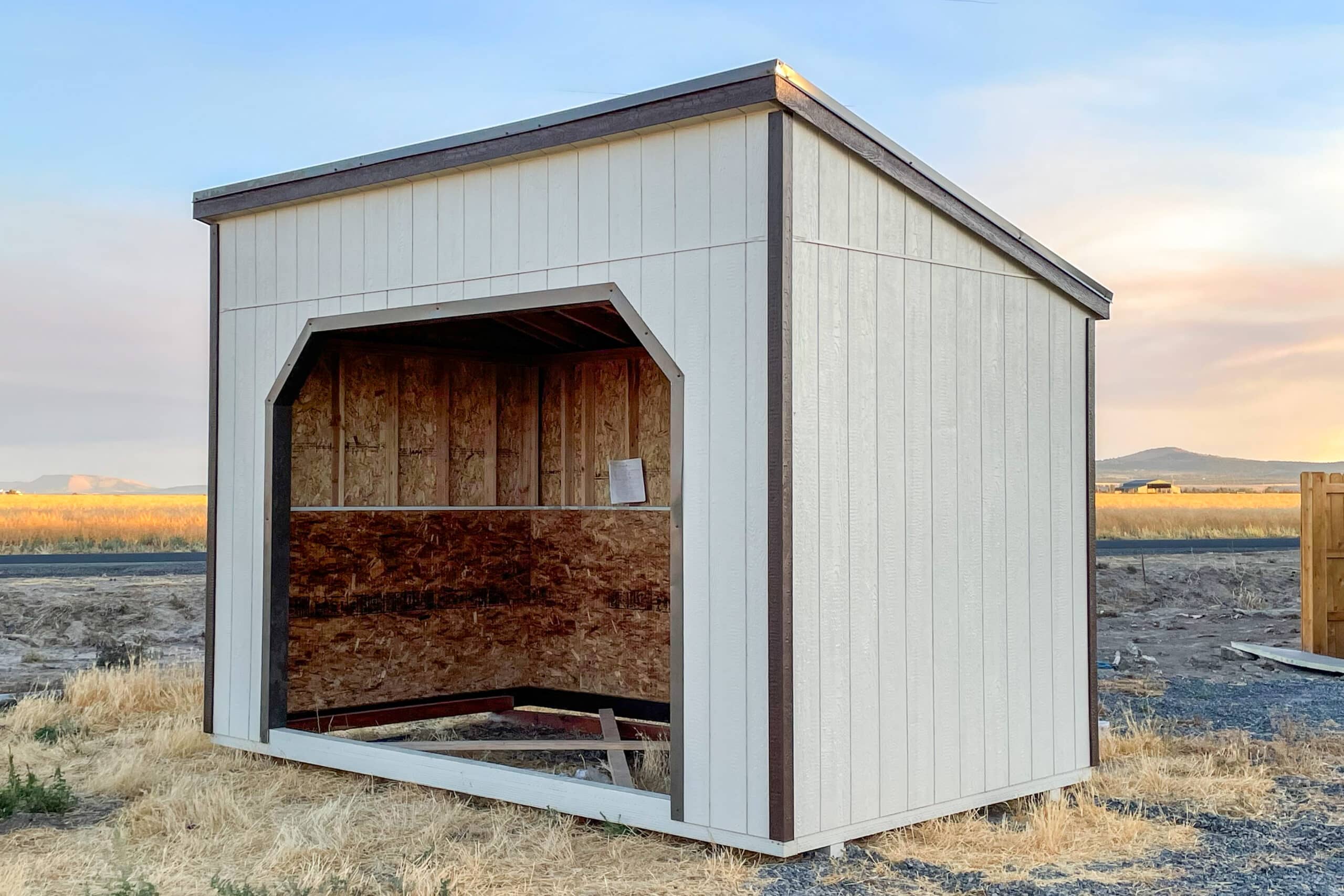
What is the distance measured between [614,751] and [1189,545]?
26838 mm

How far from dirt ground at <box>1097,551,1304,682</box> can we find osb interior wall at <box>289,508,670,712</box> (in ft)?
14.7

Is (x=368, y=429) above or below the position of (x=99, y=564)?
above

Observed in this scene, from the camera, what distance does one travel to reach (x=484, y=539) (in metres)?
11.1

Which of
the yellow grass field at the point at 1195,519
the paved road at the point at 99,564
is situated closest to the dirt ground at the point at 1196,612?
the yellow grass field at the point at 1195,519

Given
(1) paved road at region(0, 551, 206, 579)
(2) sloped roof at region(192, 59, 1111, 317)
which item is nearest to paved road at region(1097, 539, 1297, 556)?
(1) paved road at region(0, 551, 206, 579)

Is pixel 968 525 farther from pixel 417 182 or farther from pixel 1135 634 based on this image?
pixel 1135 634

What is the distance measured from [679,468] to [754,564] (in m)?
0.67

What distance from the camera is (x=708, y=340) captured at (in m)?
6.77

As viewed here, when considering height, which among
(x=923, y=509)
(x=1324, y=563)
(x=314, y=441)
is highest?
(x=314, y=441)

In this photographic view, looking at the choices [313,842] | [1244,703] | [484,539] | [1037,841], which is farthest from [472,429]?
[1244,703]

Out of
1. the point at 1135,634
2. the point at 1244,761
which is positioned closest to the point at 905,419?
the point at 1244,761

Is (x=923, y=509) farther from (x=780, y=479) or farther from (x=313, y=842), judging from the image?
(x=313, y=842)

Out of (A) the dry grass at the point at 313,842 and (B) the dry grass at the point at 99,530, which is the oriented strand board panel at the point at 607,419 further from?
(B) the dry grass at the point at 99,530

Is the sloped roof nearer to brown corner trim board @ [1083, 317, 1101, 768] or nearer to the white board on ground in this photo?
brown corner trim board @ [1083, 317, 1101, 768]
